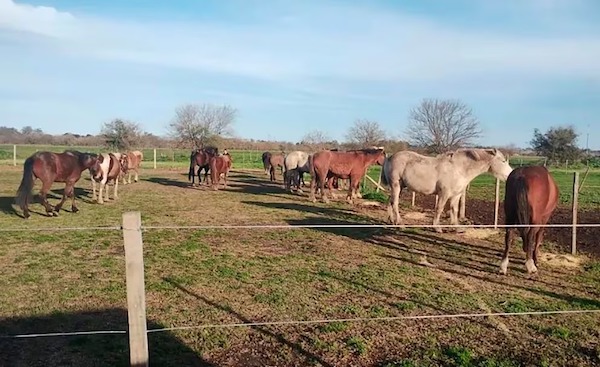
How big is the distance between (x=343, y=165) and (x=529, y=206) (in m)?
9.91

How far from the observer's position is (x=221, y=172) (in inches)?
838

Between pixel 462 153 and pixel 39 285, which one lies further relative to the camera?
pixel 462 153


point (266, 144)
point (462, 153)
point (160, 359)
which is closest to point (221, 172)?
point (462, 153)

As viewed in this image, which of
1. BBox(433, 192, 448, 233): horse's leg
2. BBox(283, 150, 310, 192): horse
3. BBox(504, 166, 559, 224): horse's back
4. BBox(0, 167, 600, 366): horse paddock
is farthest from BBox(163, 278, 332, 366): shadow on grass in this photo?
BBox(283, 150, 310, 192): horse

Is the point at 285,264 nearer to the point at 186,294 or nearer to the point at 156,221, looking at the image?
the point at 186,294

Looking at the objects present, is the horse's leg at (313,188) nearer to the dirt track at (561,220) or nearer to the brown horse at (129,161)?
the dirt track at (561,220)

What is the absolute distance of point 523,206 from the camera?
7.44m

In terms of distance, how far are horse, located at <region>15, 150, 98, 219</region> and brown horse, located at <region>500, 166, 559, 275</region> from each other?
10976 millimetres

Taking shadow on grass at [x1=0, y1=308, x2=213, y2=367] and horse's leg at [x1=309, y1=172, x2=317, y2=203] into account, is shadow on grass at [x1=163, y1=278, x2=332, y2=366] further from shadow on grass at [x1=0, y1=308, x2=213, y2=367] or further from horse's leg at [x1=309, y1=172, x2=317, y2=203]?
horse's leg at [x1=309, y1=172, x2=317, y2=203]

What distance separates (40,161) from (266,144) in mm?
56643

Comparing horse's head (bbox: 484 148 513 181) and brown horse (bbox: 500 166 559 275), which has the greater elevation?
horse's head (bbox: 484 148 513 181)

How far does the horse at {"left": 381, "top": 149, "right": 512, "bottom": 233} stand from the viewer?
420 inches

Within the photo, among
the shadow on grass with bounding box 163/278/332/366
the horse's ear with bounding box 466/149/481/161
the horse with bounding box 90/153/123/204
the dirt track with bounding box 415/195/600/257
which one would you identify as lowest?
the shadow on grass with bounding box 163/278/332/366

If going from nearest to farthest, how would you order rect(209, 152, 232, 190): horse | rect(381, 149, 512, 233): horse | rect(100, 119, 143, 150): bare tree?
rect(381, 149, 512, 233): horse, rect(209, 152, 232, 190): horse, rect(100, 119, 143, 150): bare tree
